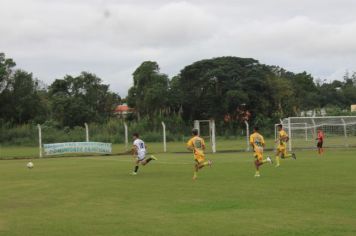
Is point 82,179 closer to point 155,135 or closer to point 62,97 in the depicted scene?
point 155,135

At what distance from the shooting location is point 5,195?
15.7 metres

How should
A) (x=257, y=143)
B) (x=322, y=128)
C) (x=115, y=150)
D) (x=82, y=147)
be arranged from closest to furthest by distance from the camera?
(x=257, y=143)
(x=82, y=147)
(x=115, y=150)
(x=322, y=128)

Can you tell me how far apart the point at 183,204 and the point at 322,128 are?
3501cm

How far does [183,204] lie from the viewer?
511 inches

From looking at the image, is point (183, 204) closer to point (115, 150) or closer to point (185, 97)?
point (115, 150)

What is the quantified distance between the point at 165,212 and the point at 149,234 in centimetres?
235

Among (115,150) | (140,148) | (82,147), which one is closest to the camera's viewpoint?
(140,148)

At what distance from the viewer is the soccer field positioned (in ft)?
32.6

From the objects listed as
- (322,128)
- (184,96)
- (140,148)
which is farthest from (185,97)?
(140,148)

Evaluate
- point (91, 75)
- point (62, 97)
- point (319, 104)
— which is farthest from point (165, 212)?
point (319, 104)

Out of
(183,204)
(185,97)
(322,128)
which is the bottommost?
(183,204)

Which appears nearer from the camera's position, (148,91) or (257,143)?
(257,143)

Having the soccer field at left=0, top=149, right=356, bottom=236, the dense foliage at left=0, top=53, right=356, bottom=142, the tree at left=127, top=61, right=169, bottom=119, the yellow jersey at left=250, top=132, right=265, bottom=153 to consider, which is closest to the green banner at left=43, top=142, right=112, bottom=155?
the soccer field at left=0, top=149, right=356, bottom=236

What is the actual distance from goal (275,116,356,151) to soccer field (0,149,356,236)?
→ 23.1 metres
